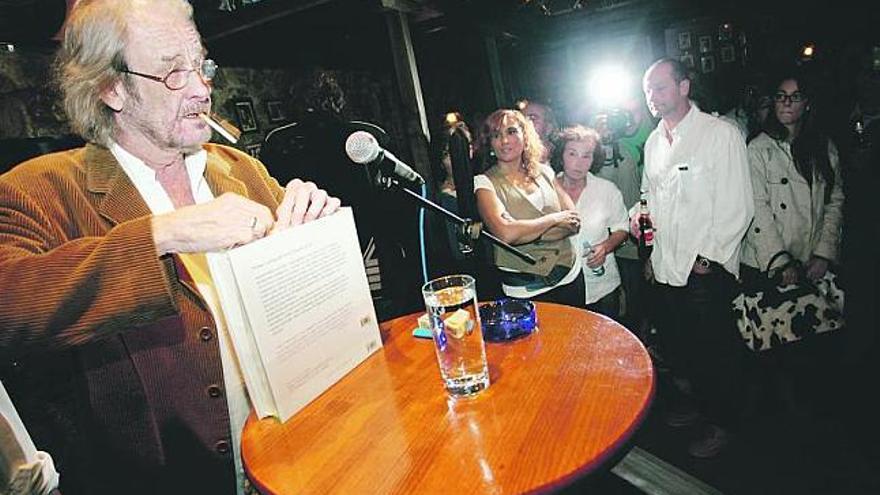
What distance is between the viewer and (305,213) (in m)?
1.24

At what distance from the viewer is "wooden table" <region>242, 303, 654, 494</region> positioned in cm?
86

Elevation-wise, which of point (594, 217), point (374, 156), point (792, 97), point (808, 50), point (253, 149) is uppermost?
point (253, 149)

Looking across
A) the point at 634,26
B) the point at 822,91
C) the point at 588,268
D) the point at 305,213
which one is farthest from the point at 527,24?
the point at 305,213

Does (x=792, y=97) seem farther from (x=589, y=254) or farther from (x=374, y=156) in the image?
(x=374, y=156)

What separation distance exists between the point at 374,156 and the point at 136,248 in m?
0.77

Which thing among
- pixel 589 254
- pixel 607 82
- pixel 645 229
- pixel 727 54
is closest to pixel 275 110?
pixel 589 254

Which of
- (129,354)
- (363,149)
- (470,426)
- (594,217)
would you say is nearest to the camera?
(470,426)

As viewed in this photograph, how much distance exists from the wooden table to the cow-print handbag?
7.01 feet

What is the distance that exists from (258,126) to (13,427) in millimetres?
4829

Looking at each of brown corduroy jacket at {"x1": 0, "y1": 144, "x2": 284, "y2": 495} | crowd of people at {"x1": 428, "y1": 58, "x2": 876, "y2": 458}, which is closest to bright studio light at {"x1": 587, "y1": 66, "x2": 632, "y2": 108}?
crowd of people at {"x1": 428, "y1": 58, "x2": 876, "y2": 458}

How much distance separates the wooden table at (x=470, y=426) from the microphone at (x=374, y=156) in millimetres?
663

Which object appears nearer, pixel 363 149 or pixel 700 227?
pixel 363 149

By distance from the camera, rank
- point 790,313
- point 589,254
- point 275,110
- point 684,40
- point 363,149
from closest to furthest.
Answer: point 363,149, point 790,313, point 589,254, point 275,110, point 684,40

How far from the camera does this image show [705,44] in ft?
27.6
